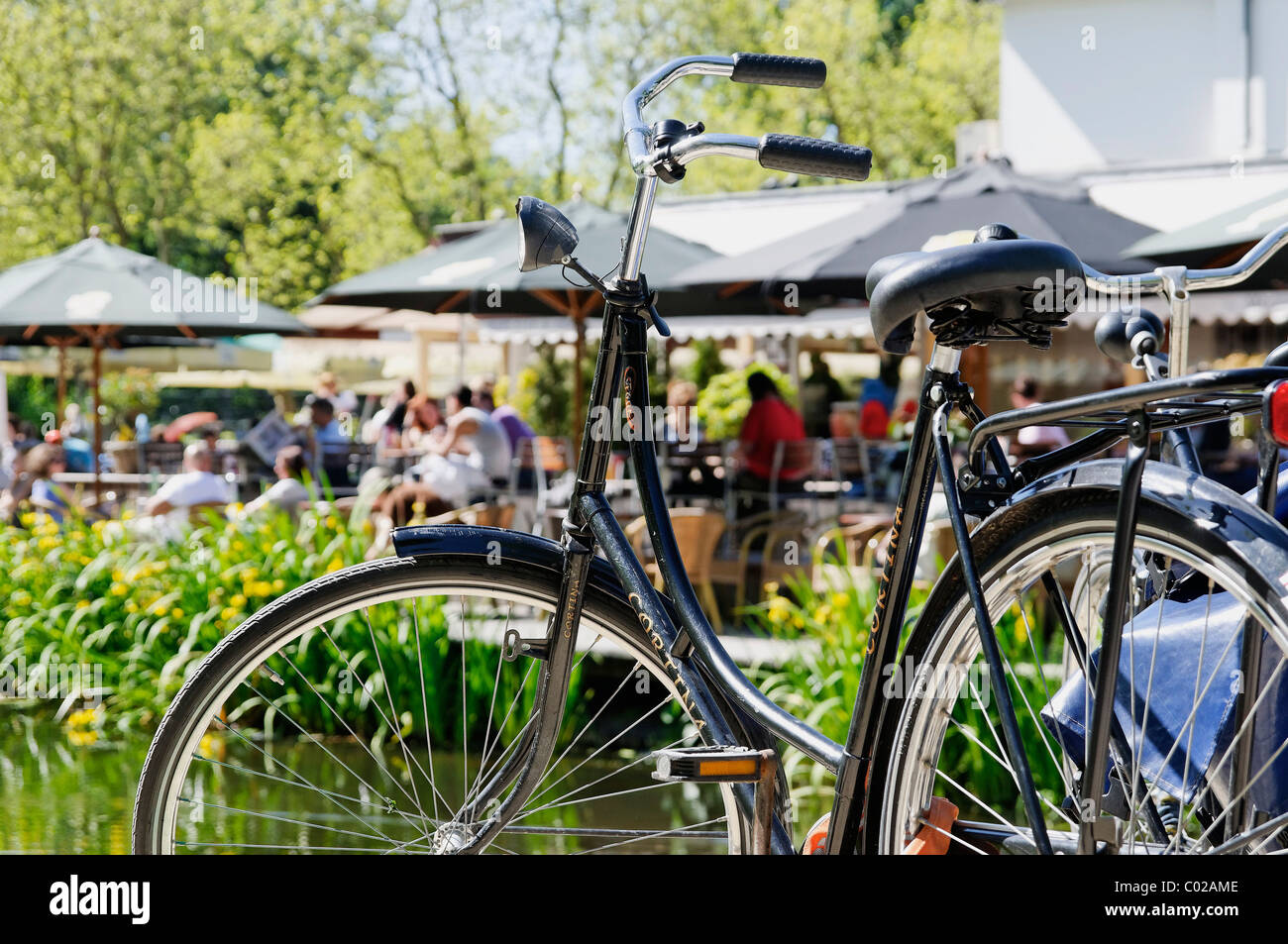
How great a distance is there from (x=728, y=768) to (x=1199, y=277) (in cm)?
100

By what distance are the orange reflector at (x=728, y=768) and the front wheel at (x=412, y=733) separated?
0.14m

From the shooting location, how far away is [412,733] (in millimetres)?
5785

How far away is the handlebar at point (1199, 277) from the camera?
5.90 feet

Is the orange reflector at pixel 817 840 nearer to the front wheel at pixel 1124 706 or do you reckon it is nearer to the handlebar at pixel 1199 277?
the front wheel at pixel 1124 706

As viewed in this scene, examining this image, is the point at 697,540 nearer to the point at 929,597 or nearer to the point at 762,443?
the point at 762,443

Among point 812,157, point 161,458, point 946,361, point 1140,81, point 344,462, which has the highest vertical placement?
point 1140,81

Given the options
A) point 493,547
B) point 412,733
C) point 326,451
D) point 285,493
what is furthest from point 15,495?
point 493,547

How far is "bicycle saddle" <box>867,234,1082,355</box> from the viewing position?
5.53 feet

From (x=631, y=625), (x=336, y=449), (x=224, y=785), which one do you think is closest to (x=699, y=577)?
(x=224, y=785)

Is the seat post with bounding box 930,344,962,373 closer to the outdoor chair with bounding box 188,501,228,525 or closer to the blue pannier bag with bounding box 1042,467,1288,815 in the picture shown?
the blue pannier bag with bounding box 1042,467,1288,815

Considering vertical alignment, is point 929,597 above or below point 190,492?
below

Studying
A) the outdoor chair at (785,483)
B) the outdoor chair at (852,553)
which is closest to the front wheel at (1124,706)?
the outdoor chair at (852,553)

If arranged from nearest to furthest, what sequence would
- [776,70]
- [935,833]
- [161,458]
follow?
[935,833], [776,70], [161,458]

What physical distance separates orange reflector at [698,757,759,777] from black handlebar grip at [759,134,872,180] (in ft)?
2.80
